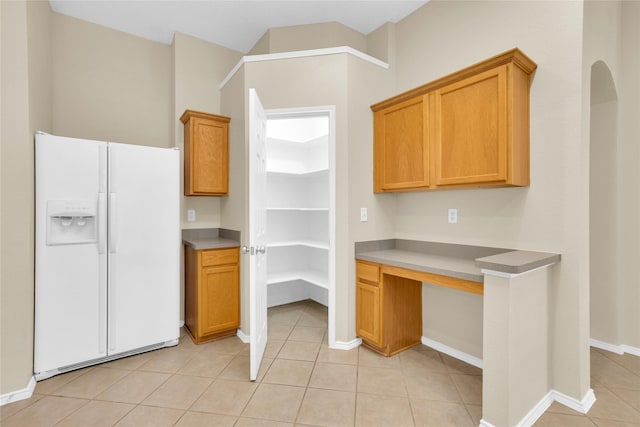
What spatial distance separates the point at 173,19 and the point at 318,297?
357 centimetres

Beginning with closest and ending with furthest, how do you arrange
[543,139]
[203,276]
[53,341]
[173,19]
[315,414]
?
1. [315,414]
2. [543,139]
3. [53,341]
4. [203,276]
5. [173,19]

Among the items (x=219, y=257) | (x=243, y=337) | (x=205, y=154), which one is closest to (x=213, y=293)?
(x=219, y=257)

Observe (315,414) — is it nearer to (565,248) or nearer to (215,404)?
(215,404)

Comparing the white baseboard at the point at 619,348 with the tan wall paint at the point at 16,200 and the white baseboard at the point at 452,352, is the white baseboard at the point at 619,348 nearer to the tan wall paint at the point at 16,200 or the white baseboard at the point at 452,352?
the white baseboard at the point at 452,352

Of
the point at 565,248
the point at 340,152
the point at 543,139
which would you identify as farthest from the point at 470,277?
the point at 340,152

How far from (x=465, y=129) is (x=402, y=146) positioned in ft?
1.79

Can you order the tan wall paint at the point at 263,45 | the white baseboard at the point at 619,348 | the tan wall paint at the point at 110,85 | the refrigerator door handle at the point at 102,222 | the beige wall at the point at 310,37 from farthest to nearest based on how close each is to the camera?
the tan wall paint at the point at 263,45, the beige wall at the point at 310,37, the tan wall paint at the point at 110,85, the white baseboard at the point at 619,348, the refrigerator door handle at the point at 102,222

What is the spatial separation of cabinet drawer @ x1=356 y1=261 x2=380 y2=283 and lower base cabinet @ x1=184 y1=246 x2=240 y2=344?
46.9 inches

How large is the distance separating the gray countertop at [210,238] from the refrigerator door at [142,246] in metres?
0.26

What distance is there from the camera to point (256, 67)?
2.83 metres

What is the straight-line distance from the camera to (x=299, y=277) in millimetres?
3631

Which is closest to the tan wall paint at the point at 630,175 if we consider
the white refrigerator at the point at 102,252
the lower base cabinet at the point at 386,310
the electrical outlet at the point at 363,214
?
the lower base cabinet at the point at 386,310

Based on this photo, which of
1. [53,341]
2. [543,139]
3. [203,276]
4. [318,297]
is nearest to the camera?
[543,139]

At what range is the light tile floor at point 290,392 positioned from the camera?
1.81 meters
